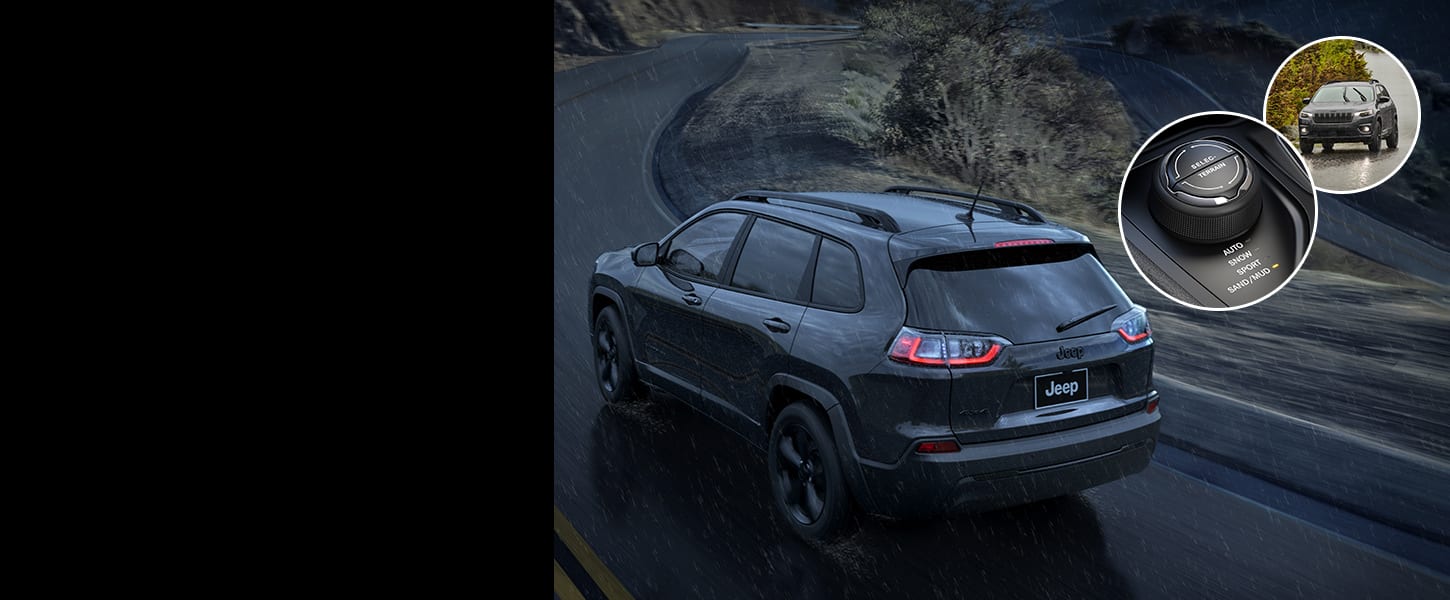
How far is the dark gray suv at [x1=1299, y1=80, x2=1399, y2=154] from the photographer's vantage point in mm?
8008

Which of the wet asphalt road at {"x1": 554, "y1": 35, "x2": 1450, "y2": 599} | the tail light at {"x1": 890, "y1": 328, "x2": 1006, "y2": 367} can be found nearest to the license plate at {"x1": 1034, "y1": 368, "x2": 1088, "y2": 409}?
the tail light at {"x1": 890, "y1": 328, "x2": 1006, "y2": 367}

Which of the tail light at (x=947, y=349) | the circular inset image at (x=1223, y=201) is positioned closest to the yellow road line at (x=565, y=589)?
the tail light at (x=947, y=349)

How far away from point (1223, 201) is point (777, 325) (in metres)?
3.40

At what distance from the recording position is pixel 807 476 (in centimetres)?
529

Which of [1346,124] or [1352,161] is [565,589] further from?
[1352,161]

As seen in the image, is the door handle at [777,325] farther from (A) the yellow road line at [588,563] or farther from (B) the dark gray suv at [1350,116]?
(B) the dark gray suv at [1350,116]

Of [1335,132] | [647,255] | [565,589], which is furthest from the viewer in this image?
[1335,132]

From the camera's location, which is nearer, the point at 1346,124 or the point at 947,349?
the point at 947,349

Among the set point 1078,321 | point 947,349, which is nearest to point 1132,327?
point 1078,321

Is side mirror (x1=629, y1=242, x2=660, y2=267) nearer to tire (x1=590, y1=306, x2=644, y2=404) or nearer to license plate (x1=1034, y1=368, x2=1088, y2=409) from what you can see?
tire (x1=590, y1=306, x2=644, y2=404)

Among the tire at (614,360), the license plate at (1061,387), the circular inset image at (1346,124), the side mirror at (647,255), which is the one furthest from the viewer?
the circular inset image at (1346,124)

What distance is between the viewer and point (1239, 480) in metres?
6.16

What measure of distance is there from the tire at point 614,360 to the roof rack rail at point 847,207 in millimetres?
1302

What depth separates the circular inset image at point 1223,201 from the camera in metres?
7.15
